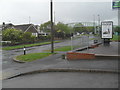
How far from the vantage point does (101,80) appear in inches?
255

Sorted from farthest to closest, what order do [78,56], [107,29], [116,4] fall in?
[107,29]
[116,4]
[78,56]

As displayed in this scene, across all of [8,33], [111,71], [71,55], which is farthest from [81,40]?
[8,33]

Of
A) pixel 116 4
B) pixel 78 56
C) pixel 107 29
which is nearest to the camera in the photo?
pixel 78 56

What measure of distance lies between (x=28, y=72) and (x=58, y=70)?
1.70 m

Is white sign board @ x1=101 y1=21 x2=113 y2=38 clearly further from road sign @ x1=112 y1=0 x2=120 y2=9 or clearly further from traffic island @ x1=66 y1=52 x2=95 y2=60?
traffic island @ x1=66 y1=52 x2=95 y2=60

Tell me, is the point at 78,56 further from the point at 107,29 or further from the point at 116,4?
the point at 107,29

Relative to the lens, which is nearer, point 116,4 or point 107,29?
point 116,4

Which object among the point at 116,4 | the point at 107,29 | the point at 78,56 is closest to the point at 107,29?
the point at 107,29

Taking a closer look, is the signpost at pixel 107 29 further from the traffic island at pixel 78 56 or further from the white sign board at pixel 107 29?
the traffic island at pixel 78 56

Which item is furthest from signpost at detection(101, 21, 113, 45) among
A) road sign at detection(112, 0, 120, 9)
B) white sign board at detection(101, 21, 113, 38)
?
road sign at detection(112, 0, 120, 9)

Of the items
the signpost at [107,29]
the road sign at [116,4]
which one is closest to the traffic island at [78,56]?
the road sign at [116,4]

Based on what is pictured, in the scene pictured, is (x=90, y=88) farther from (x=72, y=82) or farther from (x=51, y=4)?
(x=51, y=4)

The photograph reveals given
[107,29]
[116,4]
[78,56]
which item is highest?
[116,4]

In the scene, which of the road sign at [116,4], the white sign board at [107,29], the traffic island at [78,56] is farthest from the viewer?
the white sign board at [107,29]
